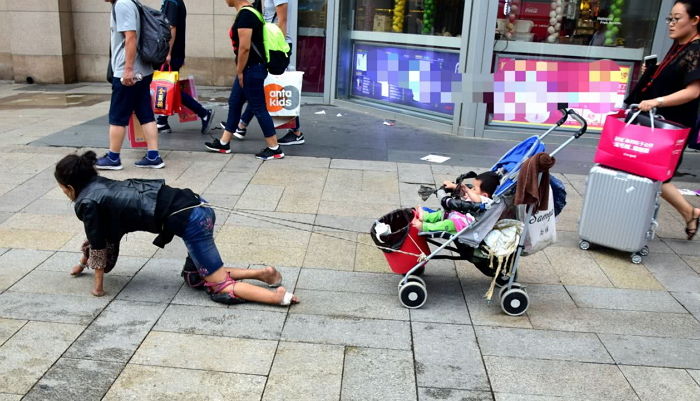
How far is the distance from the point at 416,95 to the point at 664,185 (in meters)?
4.89

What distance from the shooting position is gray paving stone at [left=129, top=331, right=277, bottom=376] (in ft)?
11.4

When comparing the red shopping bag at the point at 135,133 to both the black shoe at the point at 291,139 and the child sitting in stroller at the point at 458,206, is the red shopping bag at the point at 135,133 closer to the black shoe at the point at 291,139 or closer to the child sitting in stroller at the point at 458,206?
the black shoe at the point at 291,139

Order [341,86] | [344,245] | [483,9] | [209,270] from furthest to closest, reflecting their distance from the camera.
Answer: [341,86] → [483,9] → [344,245] → [209,270]

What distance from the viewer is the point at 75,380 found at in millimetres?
3309

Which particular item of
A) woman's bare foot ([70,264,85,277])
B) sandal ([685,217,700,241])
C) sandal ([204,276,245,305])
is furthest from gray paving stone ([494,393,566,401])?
sandal ([685,217,700,241])

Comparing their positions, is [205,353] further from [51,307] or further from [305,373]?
[51,307]

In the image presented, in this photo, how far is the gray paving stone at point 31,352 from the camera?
3.28m

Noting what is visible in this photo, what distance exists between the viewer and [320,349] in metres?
3.69

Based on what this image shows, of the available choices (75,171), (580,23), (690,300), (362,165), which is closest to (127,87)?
(362,165)

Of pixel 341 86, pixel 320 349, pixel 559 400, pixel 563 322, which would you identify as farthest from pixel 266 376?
pixel 341 86

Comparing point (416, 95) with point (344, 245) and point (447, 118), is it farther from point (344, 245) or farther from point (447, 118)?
point (344, 245)

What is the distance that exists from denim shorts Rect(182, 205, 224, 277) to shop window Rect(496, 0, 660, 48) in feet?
18.8

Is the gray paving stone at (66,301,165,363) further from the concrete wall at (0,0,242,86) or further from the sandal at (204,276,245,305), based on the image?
the concrete wall at (0,0,242,86)

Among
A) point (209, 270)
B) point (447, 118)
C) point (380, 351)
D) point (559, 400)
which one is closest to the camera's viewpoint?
point (559, 400)
